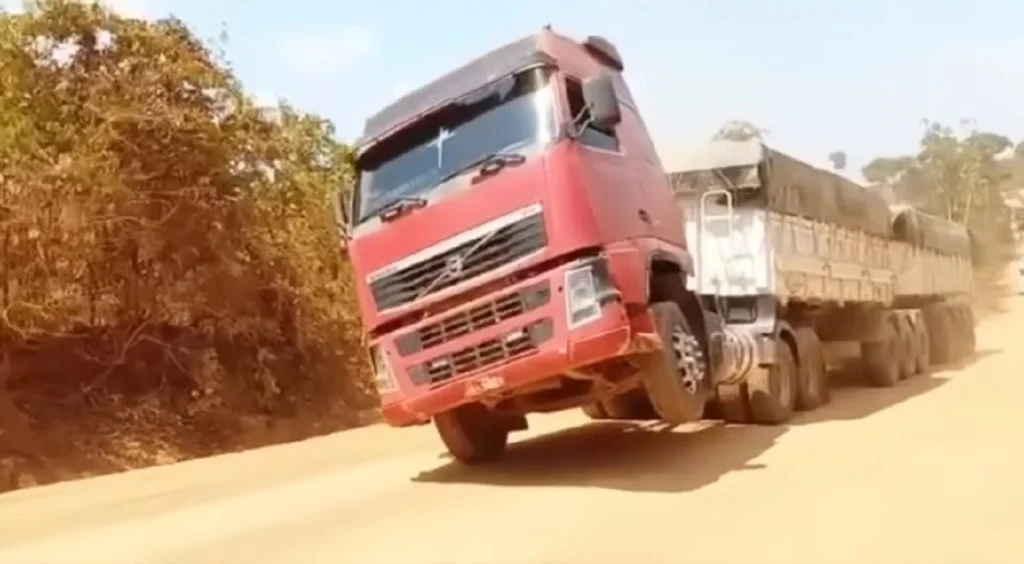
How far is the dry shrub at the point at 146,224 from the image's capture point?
38.8 ft

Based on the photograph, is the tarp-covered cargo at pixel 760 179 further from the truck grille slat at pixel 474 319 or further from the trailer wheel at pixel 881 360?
the truck grille slat at pixel 474 319

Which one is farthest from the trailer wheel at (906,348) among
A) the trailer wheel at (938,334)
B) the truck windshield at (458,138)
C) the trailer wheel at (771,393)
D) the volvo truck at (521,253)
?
the truck windshield at (458,138)

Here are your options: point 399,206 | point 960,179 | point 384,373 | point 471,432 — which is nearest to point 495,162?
point 399,206

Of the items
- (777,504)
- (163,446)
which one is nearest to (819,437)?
(777,504)

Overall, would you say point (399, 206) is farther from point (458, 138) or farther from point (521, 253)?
point (521, 253)

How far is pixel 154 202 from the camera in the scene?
1302 centimetres

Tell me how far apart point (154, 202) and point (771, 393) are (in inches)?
273

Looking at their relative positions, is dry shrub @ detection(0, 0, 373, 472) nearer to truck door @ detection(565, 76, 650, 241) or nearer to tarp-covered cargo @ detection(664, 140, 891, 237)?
tarp-covered cargo @ detection(664, 140, 891, 237)

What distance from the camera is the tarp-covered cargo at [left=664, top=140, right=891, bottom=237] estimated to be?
12062 mm

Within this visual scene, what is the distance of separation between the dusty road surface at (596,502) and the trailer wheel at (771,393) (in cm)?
35

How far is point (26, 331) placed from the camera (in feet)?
38.9

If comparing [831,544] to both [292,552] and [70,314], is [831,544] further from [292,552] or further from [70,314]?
[70,314]

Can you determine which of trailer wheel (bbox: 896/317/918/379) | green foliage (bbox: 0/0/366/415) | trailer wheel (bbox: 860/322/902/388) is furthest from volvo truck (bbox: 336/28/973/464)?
trailer wheel (bbox: 896/317/918/379)

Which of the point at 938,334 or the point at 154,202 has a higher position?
the point at 154,202
